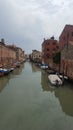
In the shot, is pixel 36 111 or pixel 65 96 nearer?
pixel 36 111

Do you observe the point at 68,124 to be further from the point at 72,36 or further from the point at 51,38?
the point at 51,38

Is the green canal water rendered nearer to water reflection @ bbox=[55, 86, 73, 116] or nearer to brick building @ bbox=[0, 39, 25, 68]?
water reflection @ bbox=[55, 86, 73, 116]

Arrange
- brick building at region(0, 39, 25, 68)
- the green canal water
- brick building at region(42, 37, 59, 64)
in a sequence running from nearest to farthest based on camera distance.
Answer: the green canal water < brick building at region(0, 39, 25, 68) < brick building at region(42, 37, 59, 64)

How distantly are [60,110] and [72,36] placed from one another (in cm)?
3381

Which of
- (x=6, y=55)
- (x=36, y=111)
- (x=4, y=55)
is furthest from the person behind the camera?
(x=6, y=55)

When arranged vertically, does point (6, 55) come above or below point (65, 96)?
above

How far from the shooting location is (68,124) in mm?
13398

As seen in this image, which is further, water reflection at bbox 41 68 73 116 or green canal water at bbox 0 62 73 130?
water reflection at bbox 41 68 73 116

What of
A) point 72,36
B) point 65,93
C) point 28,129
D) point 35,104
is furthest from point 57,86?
point 72,36

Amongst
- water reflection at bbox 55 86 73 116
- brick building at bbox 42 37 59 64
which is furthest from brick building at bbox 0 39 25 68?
water reflection at bbox 55 86 73 116

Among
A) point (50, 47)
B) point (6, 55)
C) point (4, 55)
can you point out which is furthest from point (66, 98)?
point (50, 47)

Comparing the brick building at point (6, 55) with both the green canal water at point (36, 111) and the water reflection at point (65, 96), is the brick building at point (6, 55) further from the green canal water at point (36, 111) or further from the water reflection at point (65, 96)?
the green canal water at point (36, 111)

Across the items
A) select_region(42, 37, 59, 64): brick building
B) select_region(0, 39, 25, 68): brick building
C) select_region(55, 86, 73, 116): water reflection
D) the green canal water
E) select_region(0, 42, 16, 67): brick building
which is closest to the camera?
the green canal water

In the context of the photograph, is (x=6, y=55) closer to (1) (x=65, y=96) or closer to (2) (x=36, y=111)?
(1) (x=65, y=96)
